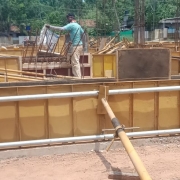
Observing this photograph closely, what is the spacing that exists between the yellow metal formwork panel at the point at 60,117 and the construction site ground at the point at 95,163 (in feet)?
1.05

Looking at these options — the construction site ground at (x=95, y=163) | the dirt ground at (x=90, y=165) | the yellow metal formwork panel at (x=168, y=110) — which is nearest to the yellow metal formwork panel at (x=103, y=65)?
the yellow metal formwork panel at (x=168, y=110)

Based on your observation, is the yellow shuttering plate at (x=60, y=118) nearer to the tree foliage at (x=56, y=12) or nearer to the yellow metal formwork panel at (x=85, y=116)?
the yellow metal formwork panel at (x=85, y=116)

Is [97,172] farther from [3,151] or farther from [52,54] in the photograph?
[52,54]

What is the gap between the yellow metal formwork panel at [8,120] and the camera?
5.60m

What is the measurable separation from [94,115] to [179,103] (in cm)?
155

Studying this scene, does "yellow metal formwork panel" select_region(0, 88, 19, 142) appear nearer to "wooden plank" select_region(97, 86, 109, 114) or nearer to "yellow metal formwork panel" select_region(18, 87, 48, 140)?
"yellow metal formwork panel" select_region(18, 87, 48, 140)

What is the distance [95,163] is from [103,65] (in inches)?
304

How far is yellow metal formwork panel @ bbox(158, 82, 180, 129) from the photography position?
6160mm

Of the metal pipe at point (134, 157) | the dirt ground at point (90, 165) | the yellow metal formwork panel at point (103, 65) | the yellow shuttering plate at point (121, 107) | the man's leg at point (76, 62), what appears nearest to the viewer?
the metal pipe at point (134, 157)

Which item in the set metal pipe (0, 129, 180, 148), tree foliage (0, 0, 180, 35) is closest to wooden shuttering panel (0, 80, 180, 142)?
metal pipe (0, 129, 180, 148)

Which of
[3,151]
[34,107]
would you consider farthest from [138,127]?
[3,151]

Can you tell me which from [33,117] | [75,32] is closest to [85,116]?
[33,117]

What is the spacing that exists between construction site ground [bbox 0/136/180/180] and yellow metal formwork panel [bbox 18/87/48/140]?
0.38 m

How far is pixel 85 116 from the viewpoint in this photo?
589cm
